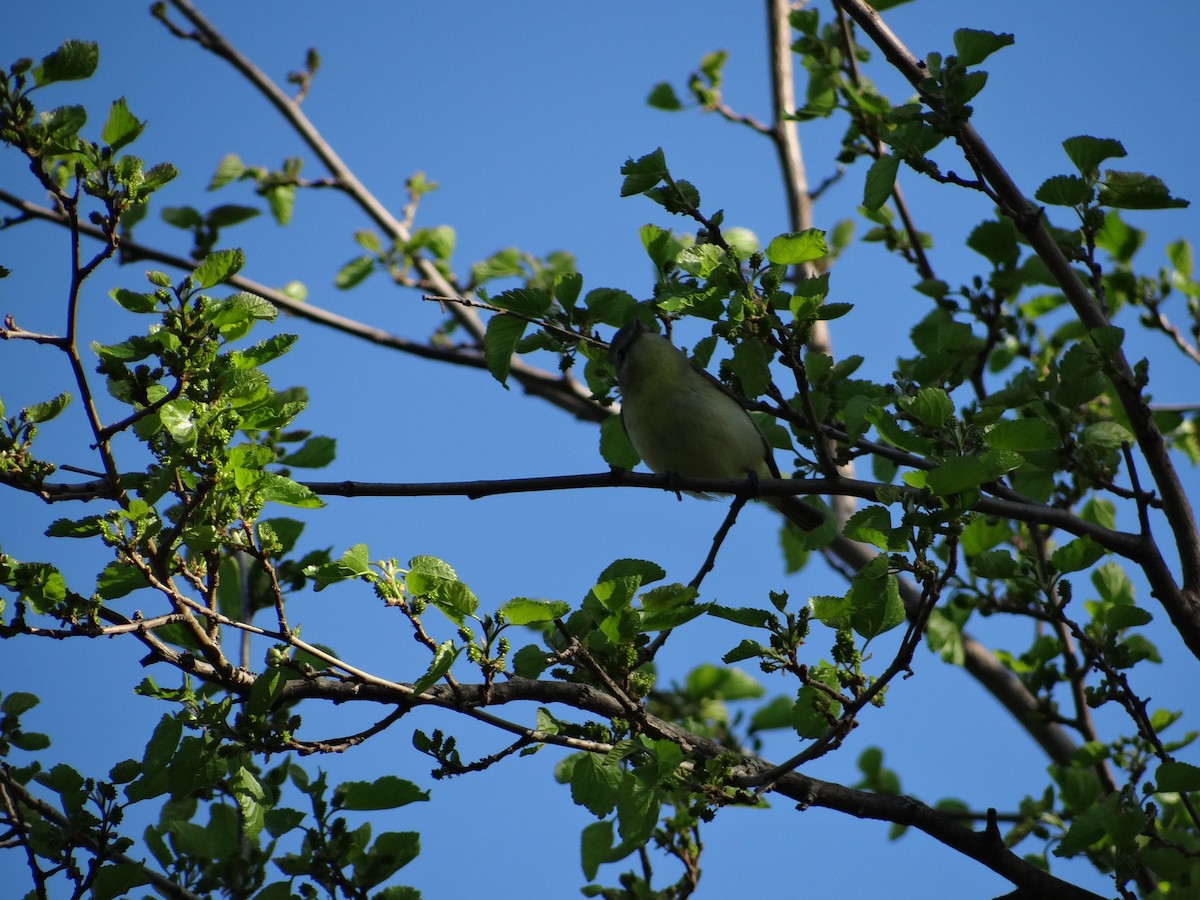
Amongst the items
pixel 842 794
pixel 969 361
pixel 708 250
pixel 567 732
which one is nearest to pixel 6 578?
pixel 567 732

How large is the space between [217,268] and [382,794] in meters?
1.72

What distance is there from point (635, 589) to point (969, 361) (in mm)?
2323

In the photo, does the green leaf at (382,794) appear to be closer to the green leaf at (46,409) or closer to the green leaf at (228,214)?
the green leaf at (46,409)

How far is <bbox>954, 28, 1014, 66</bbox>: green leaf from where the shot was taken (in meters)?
3.52

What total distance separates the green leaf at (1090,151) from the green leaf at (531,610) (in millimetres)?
2524

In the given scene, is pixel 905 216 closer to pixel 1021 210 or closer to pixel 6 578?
pixel 1021 210

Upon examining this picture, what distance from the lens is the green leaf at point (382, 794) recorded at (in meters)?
3.36

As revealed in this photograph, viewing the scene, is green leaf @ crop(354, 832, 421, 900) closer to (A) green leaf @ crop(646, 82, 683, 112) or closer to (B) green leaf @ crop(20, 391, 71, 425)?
(B) green leaf @ crop(20, 391, 71, 425)

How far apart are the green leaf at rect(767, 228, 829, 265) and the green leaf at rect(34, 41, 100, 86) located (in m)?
2.14

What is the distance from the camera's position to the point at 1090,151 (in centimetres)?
384

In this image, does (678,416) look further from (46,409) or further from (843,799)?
(46,409)

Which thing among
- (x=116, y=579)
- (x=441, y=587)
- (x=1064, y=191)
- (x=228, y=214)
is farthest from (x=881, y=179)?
(x=228, y=214)

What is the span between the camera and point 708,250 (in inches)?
141

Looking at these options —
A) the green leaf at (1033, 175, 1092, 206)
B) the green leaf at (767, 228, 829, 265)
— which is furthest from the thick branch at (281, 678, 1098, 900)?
the green leaf at (1033, 175, 1092, 206)
